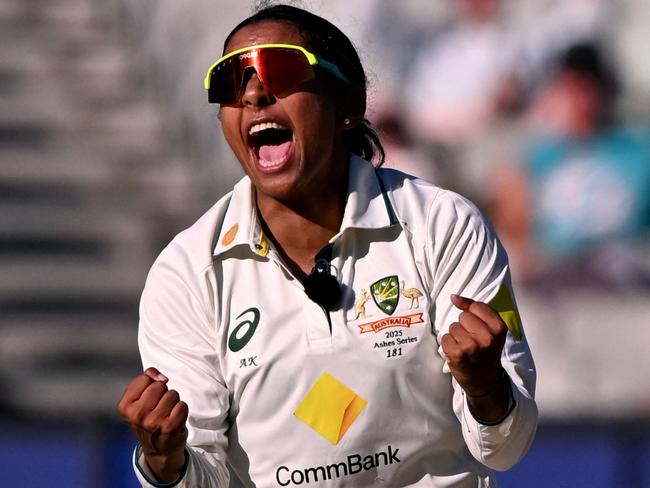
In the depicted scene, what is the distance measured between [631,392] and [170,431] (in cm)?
428

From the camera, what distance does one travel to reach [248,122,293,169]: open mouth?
2852 mm

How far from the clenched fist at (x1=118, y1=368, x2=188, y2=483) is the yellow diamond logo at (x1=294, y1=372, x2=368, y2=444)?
0.95ft

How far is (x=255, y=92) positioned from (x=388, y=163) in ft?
12.5

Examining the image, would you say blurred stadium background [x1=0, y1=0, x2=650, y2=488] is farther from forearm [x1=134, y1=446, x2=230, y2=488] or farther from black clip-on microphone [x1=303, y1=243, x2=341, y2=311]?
black clip-on microphone [x1=303, y1=243, x2=341, y2=311]

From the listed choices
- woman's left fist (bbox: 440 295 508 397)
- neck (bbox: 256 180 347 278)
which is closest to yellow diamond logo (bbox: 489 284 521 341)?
woman's left fist (bbox: 440 295 508 397)

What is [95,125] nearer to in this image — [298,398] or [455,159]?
[455,159]

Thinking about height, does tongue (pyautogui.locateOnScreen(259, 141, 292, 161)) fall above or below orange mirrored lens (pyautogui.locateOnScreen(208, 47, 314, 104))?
below

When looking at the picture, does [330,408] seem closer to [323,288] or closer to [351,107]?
[323,288]

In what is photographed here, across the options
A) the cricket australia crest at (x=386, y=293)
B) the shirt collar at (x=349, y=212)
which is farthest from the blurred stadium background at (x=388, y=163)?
the cricket australia crest at (x=386, y=293)

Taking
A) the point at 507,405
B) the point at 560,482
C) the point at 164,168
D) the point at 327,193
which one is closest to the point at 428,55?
the point at 164,168

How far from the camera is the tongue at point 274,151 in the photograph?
2852 mm

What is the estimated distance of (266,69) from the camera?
2830 mm

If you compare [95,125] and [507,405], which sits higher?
[95,125]

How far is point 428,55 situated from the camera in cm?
726
